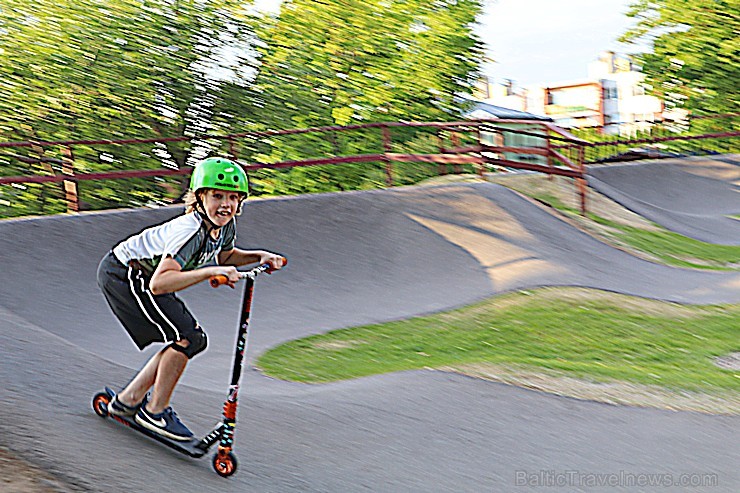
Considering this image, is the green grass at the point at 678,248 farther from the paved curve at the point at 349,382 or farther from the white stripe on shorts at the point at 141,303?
the white stripe on shorts at the point at 141,303

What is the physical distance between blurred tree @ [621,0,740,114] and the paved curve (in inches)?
841

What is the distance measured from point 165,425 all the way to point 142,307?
0.65 metres

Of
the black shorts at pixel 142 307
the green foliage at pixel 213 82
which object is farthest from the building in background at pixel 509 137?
the black shorts at pixel 142 307

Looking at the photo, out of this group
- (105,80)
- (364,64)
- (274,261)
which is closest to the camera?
(274,261)

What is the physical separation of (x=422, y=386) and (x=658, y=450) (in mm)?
1939

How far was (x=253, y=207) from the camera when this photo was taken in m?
12.0

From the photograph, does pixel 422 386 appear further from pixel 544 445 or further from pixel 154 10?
pixel 154 10

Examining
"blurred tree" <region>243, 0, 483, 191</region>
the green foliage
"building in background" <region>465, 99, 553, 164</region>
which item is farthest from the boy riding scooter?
"building in background" <region>465, 99, 553, 164</region>

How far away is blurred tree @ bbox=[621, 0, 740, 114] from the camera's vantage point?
31922mm

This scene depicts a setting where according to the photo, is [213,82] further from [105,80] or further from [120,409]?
[120,409]

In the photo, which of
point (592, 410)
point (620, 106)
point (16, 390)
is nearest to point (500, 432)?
point (592, 410)

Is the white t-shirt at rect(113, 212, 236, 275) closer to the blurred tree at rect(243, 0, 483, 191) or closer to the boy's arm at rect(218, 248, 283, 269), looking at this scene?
the boy's arm at rect(218, 248, 283, 269)

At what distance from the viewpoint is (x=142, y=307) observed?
433cm

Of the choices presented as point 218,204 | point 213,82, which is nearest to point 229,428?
point 218,204
